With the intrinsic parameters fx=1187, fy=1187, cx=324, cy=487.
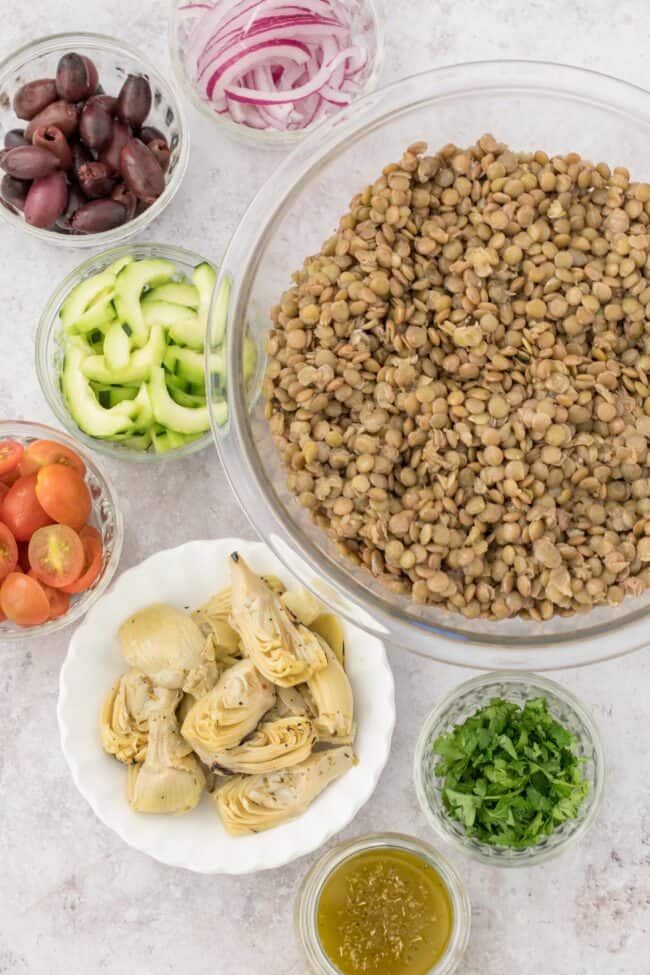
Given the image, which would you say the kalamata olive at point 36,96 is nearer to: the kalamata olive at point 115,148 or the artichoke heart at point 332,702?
the kalamata olive at point 115,148

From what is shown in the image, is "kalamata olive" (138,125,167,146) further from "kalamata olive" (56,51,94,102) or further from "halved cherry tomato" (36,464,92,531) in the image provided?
"halved cherry tomato" (36,464,92,531)

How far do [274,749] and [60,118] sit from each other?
1125 mm

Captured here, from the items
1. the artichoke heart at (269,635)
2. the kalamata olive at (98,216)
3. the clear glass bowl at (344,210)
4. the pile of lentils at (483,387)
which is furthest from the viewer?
the kalamata olive at (98,216)

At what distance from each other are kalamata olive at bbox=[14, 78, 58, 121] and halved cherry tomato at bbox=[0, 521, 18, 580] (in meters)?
0.73

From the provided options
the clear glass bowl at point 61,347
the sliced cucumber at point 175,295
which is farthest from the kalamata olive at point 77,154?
the sliced cucumber at point 175,295

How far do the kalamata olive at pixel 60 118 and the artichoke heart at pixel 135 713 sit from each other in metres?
0.94

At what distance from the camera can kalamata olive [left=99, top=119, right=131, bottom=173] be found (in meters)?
2.05

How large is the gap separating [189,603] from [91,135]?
2.71ft

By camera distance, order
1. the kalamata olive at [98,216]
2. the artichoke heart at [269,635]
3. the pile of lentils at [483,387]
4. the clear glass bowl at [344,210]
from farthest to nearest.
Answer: the kalamata olive at [98,216]
the artichoke heart at [269,635]
the clear glass bowl at [344,210]
the pile of lentils at [483,387]

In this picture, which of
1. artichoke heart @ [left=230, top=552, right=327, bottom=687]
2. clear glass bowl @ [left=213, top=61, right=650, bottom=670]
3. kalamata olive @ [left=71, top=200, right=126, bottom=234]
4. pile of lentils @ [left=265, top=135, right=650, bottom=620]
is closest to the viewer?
pile of lentils @ [left=265, top=135, right=650, bottom=620]

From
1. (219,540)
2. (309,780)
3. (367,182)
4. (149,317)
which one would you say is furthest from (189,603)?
(367,182)

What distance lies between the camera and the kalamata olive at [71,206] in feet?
6.81

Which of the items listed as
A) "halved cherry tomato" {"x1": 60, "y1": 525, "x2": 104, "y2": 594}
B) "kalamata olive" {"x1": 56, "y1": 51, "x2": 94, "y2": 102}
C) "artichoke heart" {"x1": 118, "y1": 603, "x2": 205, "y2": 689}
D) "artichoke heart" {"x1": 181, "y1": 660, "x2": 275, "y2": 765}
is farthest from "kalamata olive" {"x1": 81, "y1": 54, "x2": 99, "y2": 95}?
"artichoke heart" {"x1": 181, "y1": 660, "x2": 275, "y2": 765}

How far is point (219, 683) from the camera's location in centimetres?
198
